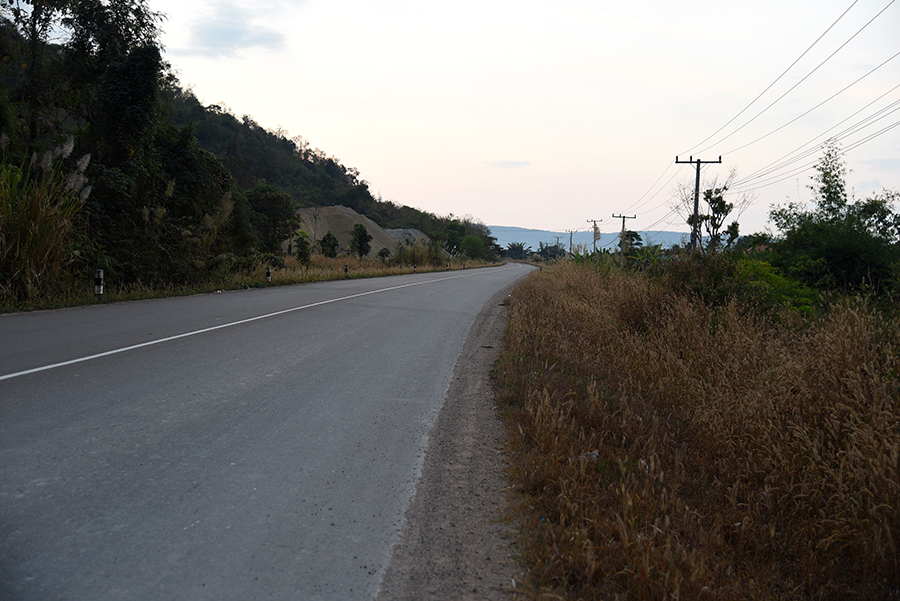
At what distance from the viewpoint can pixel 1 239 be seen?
11.8 m

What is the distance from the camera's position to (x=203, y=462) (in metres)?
4.22

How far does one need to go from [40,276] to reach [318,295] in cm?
723

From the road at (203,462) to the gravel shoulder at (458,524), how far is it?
0.12m

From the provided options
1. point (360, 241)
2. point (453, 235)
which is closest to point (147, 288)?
point (360, 241)

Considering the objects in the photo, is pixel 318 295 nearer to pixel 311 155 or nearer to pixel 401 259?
pixel 401 259

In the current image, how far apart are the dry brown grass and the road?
1.01m

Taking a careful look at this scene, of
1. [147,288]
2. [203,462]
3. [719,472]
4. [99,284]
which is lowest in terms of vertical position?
[719,472]

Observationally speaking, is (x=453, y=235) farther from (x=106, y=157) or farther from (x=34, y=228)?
(x=34, y=228)

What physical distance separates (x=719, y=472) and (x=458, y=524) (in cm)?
237

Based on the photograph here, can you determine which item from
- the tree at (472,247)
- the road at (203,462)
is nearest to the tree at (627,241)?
the road at (203,462)

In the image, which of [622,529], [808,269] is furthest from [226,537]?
[808,269]

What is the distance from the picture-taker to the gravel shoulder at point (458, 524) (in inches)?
114

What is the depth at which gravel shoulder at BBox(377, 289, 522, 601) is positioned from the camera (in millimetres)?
2893

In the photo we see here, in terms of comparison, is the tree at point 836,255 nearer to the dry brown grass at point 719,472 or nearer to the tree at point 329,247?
the dry brown grass at point 719,472
